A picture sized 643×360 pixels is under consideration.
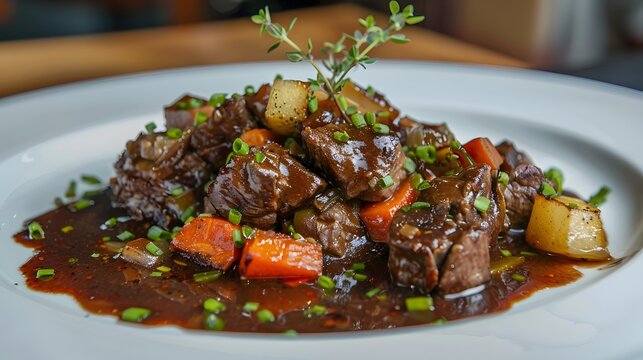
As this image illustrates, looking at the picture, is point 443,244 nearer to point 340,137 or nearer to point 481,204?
point 481,204

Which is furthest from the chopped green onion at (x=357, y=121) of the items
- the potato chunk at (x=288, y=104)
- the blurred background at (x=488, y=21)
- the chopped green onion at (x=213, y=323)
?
the blurred background at (x=488, y=21)

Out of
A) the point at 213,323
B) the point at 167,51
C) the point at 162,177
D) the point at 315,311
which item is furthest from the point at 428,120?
the point at 167,51

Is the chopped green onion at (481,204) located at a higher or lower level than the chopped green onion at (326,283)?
higher

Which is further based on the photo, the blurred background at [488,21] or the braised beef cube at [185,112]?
the blurred background at [488,21]

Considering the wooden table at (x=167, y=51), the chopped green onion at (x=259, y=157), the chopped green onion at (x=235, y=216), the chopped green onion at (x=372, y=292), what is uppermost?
the chopped green onion at (x=259, y=157)

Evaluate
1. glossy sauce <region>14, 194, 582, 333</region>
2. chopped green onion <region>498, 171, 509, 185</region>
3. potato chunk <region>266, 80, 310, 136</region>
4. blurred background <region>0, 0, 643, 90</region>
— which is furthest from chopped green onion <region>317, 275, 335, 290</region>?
blurred background <region>0, 0, 643, 90</region>

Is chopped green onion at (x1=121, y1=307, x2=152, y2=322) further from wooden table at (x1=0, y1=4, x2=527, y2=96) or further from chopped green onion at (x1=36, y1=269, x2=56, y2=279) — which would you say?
wooden table at (x1=0, y1=4, x2=527, y2=96)

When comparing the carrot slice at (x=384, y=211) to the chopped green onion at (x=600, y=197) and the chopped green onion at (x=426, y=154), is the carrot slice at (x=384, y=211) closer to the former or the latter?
the chopped green onion at (x=426, y=154)
